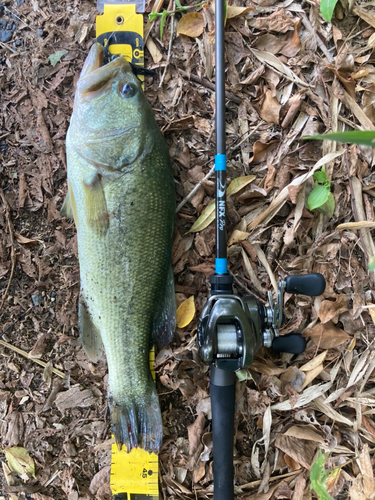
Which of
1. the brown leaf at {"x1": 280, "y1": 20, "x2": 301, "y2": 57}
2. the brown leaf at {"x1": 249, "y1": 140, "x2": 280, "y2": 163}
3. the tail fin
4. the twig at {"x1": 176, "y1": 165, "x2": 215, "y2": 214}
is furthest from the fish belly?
the brown leaf at {"x1": 280, "y1": 20, "x2": 301, "y2": 57}

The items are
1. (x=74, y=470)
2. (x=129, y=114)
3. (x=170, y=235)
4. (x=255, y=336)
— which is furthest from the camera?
(x=74, y=470)

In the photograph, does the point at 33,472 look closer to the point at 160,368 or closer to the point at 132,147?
the point at 160,368

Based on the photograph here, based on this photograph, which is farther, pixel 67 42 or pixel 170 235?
pixel 67 42

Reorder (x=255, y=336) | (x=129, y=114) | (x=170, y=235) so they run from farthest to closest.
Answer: (x=170, y=235), (x=129, y=114), (x=255, y=336)

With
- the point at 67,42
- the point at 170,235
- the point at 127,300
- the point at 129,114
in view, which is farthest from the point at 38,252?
the point at 67,42

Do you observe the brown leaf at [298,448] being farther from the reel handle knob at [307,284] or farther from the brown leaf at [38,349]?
the brown leaf at [38,349]

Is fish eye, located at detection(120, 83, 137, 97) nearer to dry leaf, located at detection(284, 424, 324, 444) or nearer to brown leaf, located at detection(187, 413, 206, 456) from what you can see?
brown leaf, located at detection(187, 413, 206, 456)
